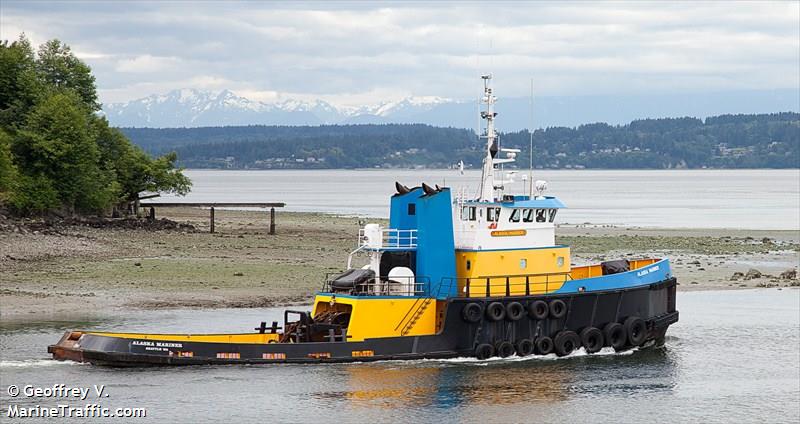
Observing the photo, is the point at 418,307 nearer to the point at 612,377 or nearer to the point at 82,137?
the point at 612,377

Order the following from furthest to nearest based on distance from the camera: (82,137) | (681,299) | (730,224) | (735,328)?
1. (730,224)
2. (82,137)
3. (681,299)
4. (735,328)

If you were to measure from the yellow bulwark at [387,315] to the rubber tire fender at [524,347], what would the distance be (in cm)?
216

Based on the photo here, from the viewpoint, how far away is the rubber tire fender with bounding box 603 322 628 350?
102 feet

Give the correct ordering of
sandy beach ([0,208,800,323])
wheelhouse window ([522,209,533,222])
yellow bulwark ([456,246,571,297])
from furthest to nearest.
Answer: sandy beach ([0,208,800,323]), wheelhouse window ([522,209,533,222]), yellow bulwark ([456,246,571,297])

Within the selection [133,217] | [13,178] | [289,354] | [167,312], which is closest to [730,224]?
[133,217]

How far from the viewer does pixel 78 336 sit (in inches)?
1090

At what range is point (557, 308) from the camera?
30.0m

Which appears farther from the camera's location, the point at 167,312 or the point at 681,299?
the point at 681,299

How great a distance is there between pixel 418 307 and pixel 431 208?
2.34 metres

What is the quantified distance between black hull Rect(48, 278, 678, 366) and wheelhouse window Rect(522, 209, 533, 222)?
200cm

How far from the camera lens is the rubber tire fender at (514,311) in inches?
1157

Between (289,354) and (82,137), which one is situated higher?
(82,137)

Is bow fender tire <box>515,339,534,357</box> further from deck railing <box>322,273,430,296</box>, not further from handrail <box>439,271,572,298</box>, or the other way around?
deck railing <box>322,273,430,296</box>

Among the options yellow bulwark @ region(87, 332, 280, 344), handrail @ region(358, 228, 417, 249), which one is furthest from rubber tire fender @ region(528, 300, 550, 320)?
yellow bulwark @ region(87, 332, 280, 344)
